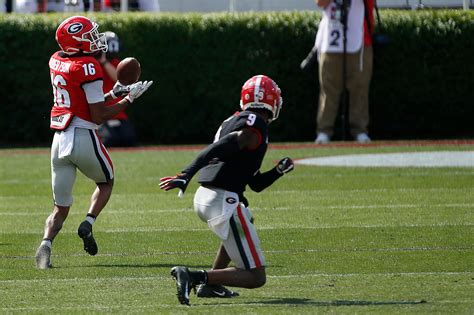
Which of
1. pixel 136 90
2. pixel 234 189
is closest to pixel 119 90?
pixel 136 90

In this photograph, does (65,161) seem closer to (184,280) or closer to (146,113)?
(184,280)

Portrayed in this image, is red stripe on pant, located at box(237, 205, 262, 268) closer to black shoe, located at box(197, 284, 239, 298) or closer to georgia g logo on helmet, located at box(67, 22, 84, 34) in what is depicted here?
black shoe, located at box(197, 284, 239, 298)

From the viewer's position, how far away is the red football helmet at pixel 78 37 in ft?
30.9

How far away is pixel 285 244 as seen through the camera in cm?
1013

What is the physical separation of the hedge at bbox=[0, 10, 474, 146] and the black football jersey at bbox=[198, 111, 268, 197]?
11572mm

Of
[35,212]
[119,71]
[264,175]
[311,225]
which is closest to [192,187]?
[35,212]

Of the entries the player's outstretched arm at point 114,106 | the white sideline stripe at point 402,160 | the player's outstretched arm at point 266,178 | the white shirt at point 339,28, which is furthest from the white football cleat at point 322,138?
the player's outstretched arm at point 266,178

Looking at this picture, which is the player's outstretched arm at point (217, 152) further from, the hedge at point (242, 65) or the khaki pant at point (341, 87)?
the hedge at point (242, 65)

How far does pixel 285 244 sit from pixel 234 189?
2478 mm

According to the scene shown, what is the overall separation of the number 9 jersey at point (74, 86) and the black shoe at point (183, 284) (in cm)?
225

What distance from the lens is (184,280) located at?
744cm

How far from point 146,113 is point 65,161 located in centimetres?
1022

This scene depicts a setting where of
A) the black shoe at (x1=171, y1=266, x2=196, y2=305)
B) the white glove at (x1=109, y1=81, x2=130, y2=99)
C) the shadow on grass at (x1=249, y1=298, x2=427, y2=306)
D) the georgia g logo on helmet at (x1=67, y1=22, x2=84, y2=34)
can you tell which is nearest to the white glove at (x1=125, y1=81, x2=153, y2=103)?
the white glove at (x1=109, y1=81, x2=130, y2=99)

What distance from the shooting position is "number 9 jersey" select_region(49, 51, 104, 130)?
30.6 feet
